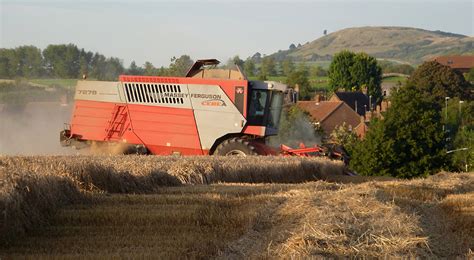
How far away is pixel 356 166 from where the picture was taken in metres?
53.7

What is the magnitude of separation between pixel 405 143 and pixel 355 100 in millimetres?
68214

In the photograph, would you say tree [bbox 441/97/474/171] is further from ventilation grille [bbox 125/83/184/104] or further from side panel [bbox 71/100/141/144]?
side panel [bbox 71/100/141/144]

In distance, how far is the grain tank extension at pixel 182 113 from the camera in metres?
29.2

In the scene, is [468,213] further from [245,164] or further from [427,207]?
[245,164]

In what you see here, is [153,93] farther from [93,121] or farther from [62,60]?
[62,60]

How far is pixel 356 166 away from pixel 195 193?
39.7m

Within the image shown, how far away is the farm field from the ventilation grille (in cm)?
1479

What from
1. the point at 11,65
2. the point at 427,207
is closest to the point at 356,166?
the point at 11,65

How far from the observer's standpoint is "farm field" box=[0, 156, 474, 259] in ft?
30.0

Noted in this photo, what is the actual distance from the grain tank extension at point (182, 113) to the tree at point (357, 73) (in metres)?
103

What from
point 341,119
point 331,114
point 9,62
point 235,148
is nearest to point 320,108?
point 331,114

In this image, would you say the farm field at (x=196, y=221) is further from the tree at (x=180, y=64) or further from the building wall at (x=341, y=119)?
the building wall at (x=341, y=119)

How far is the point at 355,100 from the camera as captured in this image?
11912cm

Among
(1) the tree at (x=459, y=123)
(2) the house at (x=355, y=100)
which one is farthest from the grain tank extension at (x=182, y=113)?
(2) the house at (x=355, y=100)
